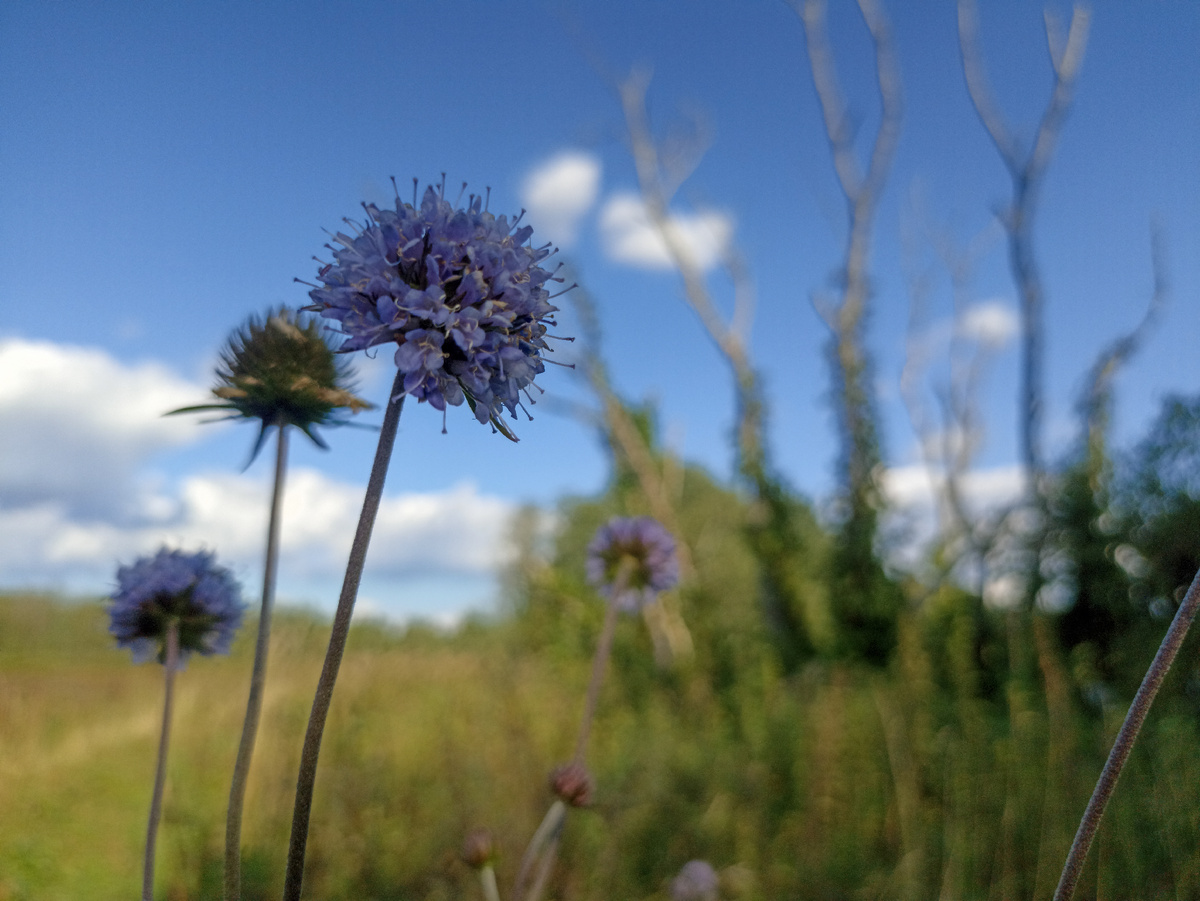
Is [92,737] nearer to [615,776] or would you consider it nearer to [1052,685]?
[615,776]

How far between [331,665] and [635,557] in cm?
182

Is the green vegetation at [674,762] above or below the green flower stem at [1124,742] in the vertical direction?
below

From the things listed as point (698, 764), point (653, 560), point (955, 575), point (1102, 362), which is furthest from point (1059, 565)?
point (653, 560)

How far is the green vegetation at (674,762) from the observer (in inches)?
157

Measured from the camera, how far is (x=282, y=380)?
4.72ft

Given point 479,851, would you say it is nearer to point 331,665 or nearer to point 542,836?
point 542,836

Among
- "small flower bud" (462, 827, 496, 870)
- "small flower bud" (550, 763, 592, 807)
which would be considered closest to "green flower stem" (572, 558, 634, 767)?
"small flower bud" (550, 763, 592, 807)

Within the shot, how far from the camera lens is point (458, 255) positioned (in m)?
1.14

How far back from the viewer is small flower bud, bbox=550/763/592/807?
1918 mm

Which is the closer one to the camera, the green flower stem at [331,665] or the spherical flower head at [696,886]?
the green flower stem at [331,665]

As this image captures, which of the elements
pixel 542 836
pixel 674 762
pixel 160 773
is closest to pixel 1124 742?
pixel 542 836

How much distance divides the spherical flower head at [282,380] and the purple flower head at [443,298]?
277 millimetres

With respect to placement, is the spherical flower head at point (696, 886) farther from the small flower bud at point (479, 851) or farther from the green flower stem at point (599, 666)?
the small flower bud at point (479, 851)

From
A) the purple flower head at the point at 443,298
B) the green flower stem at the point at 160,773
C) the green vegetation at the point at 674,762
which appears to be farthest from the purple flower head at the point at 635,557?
the purple flower head at the point at 443,298
